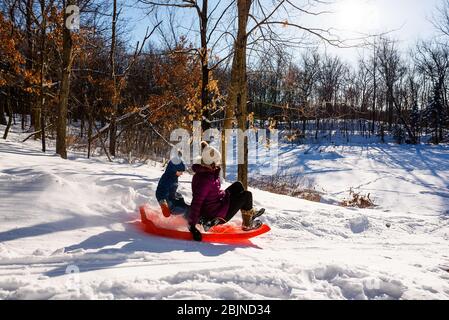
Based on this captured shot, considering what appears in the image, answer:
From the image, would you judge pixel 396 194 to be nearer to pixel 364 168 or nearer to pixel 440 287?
pixel 364 168

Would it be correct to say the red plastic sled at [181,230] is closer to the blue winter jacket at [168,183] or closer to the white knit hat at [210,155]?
the blue winter jacket at [168,183]

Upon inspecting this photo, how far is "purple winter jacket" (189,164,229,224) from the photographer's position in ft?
15.8

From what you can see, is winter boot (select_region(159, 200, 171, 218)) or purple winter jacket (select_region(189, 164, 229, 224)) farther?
winter boot (select_region(159, 200, 171, 218))

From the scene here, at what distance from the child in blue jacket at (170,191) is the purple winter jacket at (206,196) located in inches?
14.4

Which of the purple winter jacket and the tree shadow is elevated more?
the purple winter jacket

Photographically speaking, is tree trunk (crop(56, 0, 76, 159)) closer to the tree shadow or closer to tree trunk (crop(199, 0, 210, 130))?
tree trunk (crop(199, 0, 210, 130))

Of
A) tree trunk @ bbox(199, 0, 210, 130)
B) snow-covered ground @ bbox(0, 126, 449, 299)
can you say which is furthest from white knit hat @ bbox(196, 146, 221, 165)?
tree trunk @ bbox(199, 0, 210, 130)

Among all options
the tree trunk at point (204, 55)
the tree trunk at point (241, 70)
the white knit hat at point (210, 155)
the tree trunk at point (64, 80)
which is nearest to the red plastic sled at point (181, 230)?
the white knit hat at point (210, 155)

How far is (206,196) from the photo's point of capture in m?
4.96

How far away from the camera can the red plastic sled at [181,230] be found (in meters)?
4.88

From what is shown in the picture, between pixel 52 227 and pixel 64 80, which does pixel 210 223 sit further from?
pixel 64 80

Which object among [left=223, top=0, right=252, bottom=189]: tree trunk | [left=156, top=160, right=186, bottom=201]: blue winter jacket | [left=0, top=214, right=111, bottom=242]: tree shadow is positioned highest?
→ [left=223, top=0, right=252, bottom=189]: tree trunk

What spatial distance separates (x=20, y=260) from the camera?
3379mm

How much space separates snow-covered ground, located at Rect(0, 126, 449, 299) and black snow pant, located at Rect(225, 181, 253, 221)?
1.63 feet
